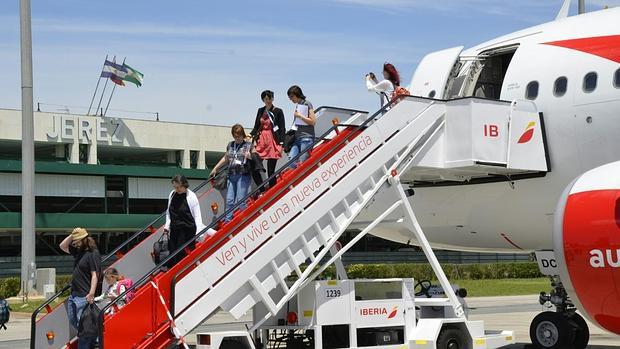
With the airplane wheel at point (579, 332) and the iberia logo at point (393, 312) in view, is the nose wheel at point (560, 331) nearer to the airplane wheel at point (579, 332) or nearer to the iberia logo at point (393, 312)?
the airplane wheel at point (579, 332)

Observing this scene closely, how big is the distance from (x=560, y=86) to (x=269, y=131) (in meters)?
4.65

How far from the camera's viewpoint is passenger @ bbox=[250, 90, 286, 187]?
1627 cm

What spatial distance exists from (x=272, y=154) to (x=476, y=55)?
442 centimetres

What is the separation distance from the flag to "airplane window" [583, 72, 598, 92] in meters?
47.1

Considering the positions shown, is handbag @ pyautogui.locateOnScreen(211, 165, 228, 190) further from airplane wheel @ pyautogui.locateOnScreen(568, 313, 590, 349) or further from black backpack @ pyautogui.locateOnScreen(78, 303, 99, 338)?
airplane wheel @ pyautogui.locateOnScreen(568, 313, 590, 349)

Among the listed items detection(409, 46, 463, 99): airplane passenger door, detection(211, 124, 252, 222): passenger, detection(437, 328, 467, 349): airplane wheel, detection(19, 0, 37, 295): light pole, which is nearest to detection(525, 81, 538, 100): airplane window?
detection(409, 46, 463, 99): airplane passenger door

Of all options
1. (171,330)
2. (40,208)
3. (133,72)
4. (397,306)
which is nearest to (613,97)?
(397,306)

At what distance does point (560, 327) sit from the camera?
54.8 ft

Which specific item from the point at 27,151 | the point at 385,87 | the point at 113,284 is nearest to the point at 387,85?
the point at 385,87

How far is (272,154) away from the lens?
16.3 meters

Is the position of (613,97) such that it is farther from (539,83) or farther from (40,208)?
(40,208)

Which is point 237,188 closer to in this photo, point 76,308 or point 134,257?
point 134,257

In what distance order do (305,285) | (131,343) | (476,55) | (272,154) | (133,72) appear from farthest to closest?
(133,72) < (476,55) < (272,154) < (305,285) < (131,343)

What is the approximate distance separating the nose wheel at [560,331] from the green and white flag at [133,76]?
46826mm
